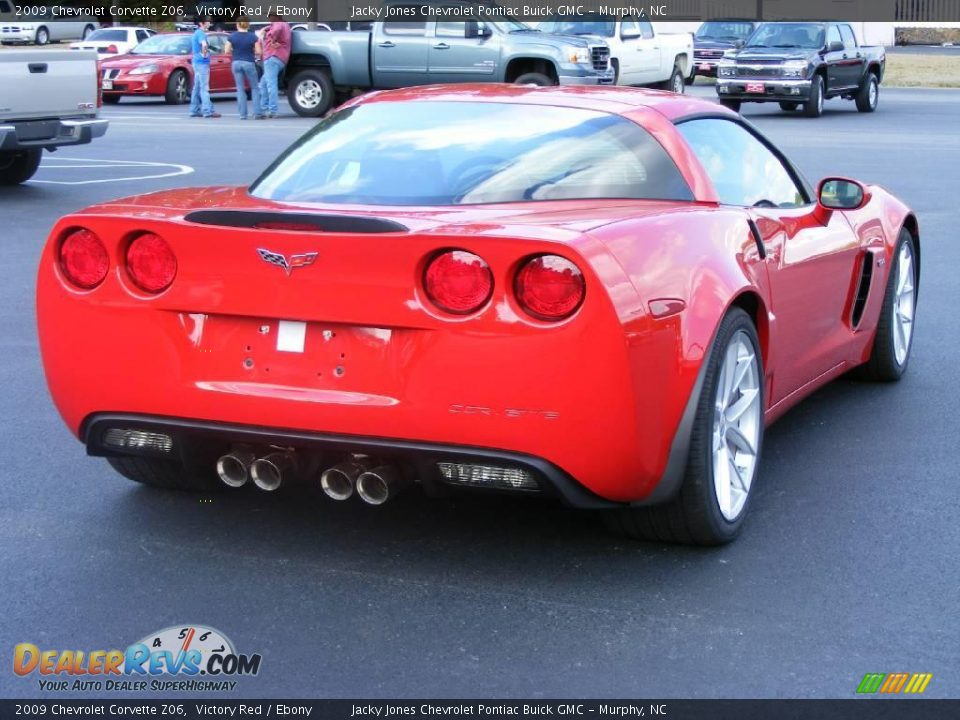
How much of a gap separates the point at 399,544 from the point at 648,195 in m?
1.40

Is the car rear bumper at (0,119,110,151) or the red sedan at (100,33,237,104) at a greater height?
the car rear bumper at (0,119,110,151)

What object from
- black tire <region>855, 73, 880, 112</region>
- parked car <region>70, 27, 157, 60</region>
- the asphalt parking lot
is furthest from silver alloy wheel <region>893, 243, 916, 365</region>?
parked car <region>70, 27, 157, 60</region>

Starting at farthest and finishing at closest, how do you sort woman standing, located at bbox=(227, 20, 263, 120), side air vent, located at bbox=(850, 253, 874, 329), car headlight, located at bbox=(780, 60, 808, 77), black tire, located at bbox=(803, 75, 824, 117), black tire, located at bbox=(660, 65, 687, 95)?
black tire, located at bbox=(660, 65, 687, 95) → black tire, located at bbox=(803, 75, 824, 117) → car headlight, located at bbox=(780, 60, 808, 77) → woman standing, located at bbox=(227, 20, 263, 120) → side air vent, located at bbox=(850, 253, 874, 329)

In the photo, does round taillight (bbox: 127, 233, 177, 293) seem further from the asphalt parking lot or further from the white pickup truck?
the white pickup truck

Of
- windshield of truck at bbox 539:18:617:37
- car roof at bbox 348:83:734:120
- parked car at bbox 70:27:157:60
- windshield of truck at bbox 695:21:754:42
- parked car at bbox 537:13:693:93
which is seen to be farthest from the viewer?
parked car at bbox 70:27:157:60

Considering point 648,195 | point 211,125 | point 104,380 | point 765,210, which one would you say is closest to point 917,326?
point 765,210

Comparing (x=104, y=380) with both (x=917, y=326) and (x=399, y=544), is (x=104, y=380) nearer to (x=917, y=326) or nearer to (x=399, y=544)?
(x=399, y=544)

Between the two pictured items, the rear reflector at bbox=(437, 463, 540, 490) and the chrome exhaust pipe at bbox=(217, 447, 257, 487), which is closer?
the rear reflector at bbox=(437, 463, 540, 490)

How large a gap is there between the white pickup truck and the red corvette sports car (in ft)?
31.4

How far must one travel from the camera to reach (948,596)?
4293mm

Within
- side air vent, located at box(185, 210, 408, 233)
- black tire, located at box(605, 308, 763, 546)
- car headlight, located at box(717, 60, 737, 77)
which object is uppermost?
side air vent, located at box(185, 210, 408, 233)

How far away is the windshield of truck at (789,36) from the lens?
90.9ft

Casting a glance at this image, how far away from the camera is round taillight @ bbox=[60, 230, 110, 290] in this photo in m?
4.55

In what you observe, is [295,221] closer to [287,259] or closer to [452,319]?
[287,259]
